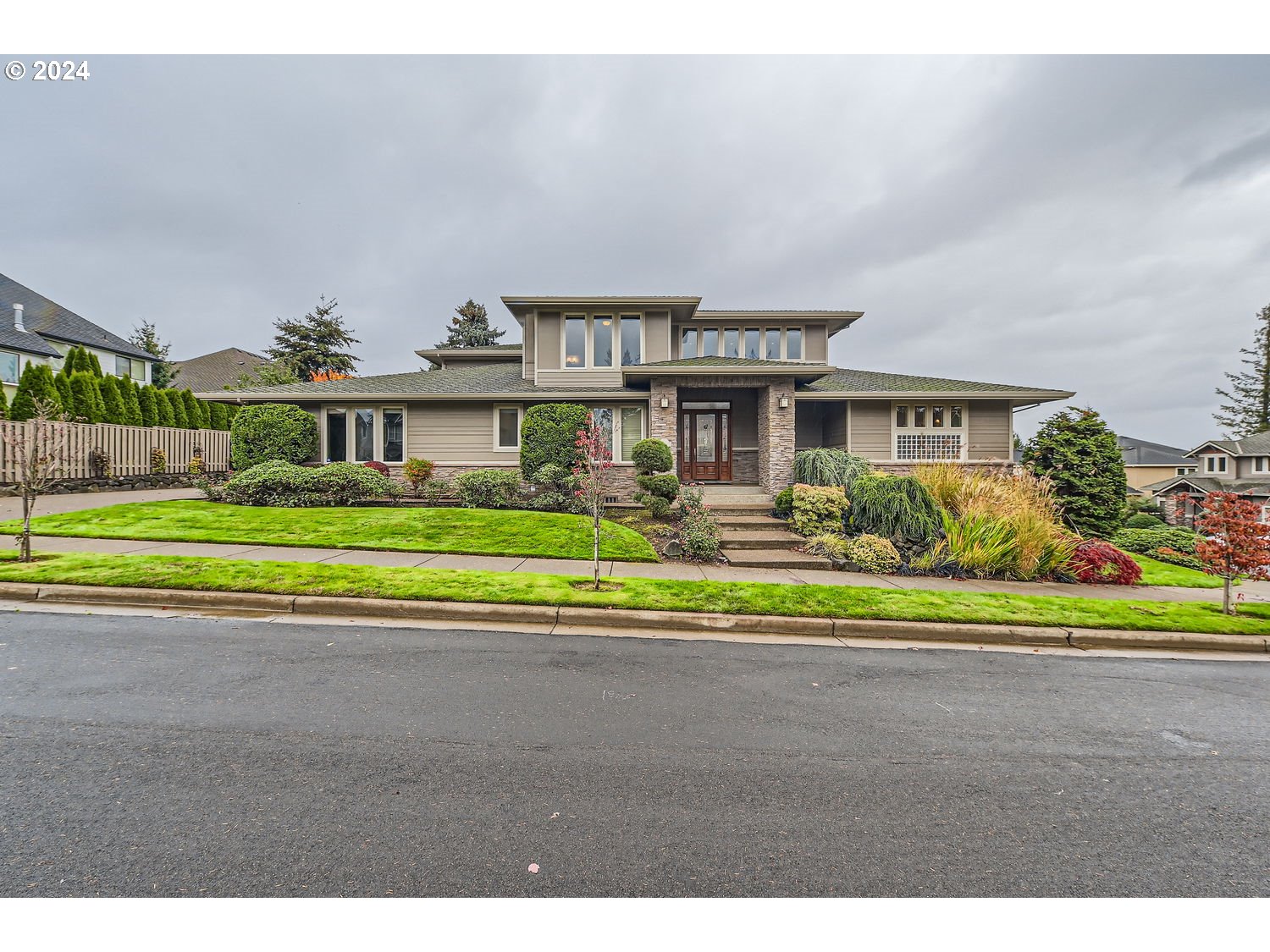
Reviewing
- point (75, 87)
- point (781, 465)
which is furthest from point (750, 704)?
point (75, 87)

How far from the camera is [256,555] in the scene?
8.06m

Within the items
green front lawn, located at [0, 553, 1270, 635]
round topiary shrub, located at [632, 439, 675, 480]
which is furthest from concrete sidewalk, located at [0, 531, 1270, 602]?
round topiary shrub, located at [632, 439, 675, 480]

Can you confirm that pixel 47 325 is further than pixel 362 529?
Yes

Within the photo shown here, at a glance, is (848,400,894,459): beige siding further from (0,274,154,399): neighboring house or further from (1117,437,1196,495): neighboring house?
(1117,437,1196,495): neighboring house

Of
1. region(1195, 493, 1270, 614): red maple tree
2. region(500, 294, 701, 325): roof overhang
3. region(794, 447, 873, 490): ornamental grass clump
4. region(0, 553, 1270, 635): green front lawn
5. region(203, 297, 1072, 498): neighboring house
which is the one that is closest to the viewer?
region(0, 553, 1270, 635): green front lawn

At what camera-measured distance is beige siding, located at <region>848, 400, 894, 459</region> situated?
1602 centimetres

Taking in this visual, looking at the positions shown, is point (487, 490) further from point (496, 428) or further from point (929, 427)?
point (929, 427)

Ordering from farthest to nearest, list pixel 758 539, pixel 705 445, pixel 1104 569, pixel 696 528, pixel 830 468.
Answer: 1. pixel 705 445
2. pixel 830 468
3. pixel 758 539
4. pixel 696 528
5. pixel 1104 569

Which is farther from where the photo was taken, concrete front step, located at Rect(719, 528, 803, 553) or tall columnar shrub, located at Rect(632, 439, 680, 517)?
tall columnar shrub, located at Rect(632, 439, 680, 517)

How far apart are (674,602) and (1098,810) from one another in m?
4.13

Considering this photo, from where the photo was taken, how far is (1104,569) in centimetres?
842

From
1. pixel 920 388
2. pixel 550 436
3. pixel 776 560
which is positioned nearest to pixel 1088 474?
pixel 920 388

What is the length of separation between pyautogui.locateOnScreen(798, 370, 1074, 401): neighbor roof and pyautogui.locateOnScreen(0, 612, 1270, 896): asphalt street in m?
11.4

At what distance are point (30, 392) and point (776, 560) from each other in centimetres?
2182
